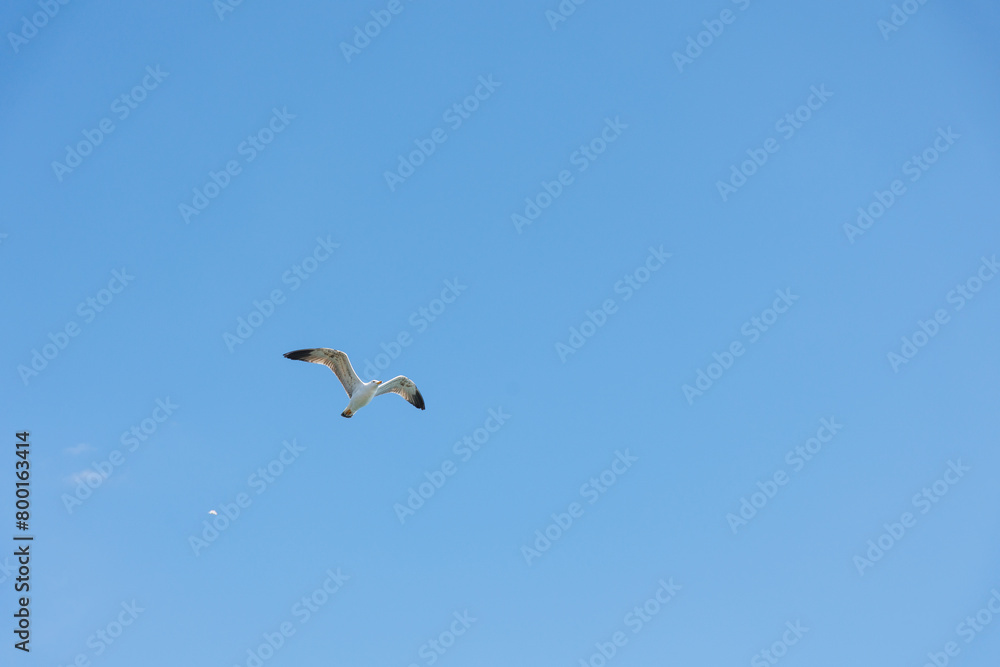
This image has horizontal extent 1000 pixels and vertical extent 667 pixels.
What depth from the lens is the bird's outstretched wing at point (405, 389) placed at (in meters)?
31.1

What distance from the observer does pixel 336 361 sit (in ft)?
99.2

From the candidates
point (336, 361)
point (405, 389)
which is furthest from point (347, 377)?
point (405, 389)

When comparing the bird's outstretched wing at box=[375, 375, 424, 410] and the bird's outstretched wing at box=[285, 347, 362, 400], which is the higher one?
the bird's outstretched wing at box=[375, 375, 424, 410]

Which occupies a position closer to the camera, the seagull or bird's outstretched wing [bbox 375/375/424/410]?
the seagull

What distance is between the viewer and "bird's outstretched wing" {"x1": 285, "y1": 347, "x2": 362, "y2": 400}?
3009cm

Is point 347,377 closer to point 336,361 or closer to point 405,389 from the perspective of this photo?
point 336,361

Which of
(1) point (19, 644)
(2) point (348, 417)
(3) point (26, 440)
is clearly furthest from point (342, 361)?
(1) point (19, 644)

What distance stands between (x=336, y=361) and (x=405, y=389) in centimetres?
335

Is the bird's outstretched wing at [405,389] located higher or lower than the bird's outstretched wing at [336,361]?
higher

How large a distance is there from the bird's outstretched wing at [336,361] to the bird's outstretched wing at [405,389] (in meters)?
1.17

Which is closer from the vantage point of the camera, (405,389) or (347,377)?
(347,377)

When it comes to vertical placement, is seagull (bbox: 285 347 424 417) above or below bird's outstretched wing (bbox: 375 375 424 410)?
below

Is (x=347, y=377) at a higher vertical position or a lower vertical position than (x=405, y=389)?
lower

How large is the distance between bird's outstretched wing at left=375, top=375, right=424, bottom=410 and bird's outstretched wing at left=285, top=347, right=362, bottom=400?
117cm
